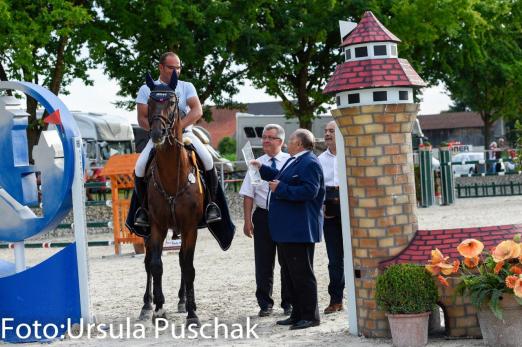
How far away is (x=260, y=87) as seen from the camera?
31.9 m

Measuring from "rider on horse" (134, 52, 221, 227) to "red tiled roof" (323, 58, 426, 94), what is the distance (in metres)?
1.78

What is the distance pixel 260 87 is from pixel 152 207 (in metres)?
23.6

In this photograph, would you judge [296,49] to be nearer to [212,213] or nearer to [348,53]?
[212,213]

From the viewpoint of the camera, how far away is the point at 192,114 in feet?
28.6

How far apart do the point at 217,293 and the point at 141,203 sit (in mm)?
2292

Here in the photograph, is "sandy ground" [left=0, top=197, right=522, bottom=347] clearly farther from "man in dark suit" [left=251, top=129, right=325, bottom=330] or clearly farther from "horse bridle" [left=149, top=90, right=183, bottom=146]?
"horse bridle" [left=149, top=90, right=183, bottom=146]

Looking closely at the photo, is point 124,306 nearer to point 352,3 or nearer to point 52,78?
point 52,78

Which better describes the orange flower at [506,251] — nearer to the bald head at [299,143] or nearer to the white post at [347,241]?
the white post at [347,241]

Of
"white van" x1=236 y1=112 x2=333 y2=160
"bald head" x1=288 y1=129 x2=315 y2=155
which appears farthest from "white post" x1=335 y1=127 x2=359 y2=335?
"white van" x1=236 y1=112 x2=333 y2=160

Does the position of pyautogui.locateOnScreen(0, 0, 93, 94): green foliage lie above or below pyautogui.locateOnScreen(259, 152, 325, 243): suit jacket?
above

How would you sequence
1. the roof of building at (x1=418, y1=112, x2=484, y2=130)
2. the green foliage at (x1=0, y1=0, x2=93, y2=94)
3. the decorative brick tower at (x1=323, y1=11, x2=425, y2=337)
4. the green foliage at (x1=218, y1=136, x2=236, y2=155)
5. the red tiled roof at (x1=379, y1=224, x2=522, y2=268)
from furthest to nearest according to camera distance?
the roof of building at (x1=418, y1=112, x2=484, y2=130)
the green foliage at (x1=218, y1=136, x2=236, y2=155)
the green foliage at (x1=0, y1=0, x2=93, y2=94)
the decorative brick tower at (x1=323, y1=11, x2=425, y2=337)
the red tiled roof at (x1=379, y1=224, x2=522, y2=268)

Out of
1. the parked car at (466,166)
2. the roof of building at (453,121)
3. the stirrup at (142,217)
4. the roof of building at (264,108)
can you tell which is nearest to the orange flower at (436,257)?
the stirrup at (142,217)

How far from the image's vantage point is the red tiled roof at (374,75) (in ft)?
24.0

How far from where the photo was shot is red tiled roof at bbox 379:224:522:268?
7.02 metres
